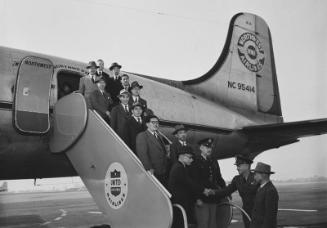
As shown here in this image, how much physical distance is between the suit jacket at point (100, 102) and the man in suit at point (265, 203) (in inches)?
99.2

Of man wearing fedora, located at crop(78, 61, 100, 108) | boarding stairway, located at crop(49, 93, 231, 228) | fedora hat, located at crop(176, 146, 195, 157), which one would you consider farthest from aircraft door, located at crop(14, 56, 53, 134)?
fedora hat, located at crop(176, 146, 195, 157)

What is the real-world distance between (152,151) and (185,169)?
549 mm

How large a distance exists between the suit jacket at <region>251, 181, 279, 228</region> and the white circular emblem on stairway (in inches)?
66.5

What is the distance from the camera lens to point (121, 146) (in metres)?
5.23

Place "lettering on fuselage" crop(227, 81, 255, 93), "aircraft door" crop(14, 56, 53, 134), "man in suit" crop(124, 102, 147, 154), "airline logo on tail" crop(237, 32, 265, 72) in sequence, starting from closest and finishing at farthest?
"man in suit" crop(124, 102, 147, 154), "aircraft door" crop(14, 56, 53, 134), "lettering on fuselage" crop(227, 81, 255, 93), "airline logo on tail" crop(237, 32, 265, 72)

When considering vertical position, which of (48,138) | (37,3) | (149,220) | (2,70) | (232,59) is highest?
(37,3)

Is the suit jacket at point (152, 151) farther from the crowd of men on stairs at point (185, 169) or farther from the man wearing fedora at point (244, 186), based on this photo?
the man wearing fedora at point (244, 186)

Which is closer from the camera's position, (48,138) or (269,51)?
(48,138)

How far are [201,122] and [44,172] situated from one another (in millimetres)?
3917

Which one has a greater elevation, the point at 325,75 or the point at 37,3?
the point at 37,3

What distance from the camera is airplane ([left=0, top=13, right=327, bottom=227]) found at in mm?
5160

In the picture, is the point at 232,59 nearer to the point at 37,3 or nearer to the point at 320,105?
the point at 320,105

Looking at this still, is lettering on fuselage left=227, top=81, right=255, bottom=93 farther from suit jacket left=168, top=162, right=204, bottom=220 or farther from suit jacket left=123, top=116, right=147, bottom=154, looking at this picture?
suit jacket left=168, top=162, right=204, bottom=220

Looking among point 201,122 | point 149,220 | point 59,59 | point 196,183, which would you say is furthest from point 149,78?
point 149,220
